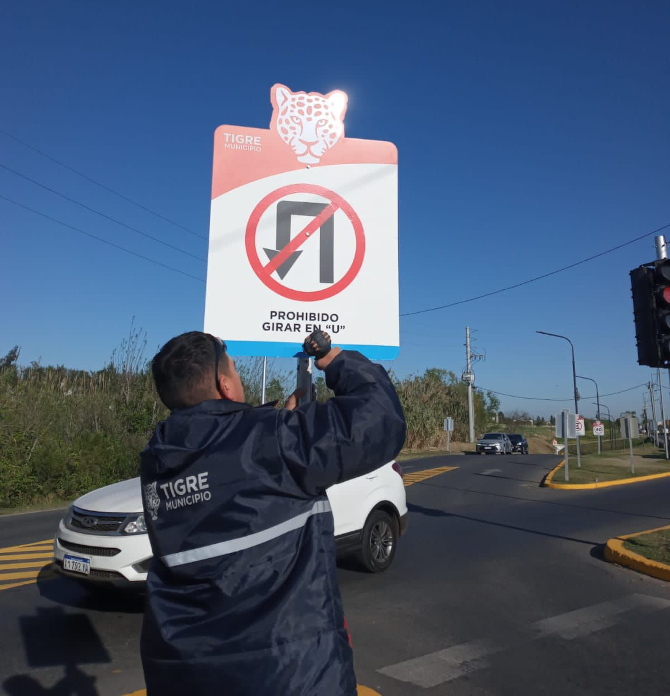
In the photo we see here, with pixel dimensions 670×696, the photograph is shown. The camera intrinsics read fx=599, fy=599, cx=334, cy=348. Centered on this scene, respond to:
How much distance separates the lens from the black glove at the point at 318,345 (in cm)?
180

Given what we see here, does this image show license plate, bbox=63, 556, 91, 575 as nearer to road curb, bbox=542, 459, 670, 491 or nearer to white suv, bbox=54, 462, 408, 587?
white suv, bbox=54, 462, 408, 587

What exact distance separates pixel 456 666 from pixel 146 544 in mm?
2894

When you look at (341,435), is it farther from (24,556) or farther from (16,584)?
(24,556)

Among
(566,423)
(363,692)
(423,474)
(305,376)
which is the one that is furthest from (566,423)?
(305,376)

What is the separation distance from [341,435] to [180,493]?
0.45 meters

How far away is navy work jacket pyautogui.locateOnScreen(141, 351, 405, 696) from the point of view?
148 cm

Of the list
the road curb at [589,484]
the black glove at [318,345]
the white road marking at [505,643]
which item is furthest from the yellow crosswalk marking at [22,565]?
the road curb at [589,484]

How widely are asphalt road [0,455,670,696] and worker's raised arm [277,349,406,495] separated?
319 cm

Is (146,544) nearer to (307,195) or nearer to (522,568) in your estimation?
(307,195)

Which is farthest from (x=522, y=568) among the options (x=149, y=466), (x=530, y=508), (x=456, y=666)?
(x=149, y=466)

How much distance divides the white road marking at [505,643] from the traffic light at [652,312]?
286 cm

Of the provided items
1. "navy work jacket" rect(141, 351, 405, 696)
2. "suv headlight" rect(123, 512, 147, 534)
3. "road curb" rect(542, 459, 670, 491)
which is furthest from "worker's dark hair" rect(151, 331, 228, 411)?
"road curb" rect(542, 459, 670, 491)

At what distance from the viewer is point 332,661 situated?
1.53 m

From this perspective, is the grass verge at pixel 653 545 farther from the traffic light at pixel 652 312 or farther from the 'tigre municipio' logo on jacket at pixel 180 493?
the 'tigre municipio' logo on jacket at pixel 180 493
